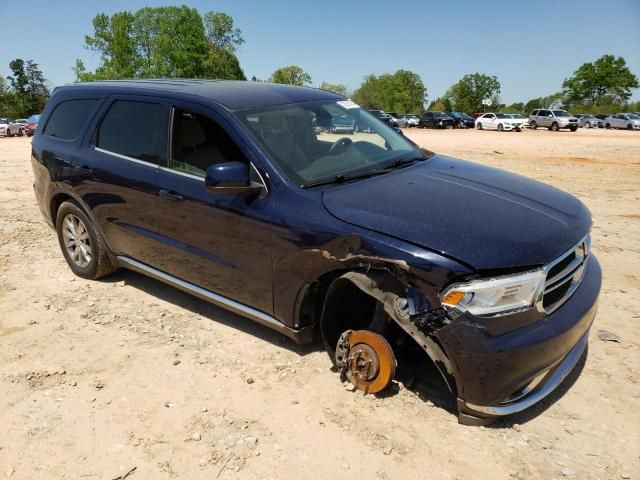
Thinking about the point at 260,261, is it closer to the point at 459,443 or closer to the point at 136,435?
the point at 136,435

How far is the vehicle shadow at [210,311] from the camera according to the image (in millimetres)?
3688

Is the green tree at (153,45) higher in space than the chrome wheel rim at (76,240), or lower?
higher

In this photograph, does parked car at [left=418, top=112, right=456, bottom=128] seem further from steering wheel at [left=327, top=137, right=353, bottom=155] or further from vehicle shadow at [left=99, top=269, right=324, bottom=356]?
steering wheel at [left=327, top=137, right=353, bottom=155]

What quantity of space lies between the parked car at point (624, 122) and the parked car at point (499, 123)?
9.15 meters

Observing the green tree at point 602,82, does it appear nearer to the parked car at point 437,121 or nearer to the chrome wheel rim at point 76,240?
the parked car at point 437,121

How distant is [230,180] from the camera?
306 cm

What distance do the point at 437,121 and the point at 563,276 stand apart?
144ft

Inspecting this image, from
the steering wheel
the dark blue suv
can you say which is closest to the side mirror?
the dark blue suv

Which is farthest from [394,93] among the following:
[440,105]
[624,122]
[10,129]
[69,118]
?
[69,118]

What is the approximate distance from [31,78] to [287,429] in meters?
107

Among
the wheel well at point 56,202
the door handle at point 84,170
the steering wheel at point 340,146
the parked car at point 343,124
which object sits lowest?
the wheel well at point 56,202

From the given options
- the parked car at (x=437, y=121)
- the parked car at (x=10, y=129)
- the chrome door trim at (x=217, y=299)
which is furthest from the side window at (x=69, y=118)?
the parked car at (x=437, y=121)

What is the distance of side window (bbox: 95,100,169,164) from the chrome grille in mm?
2712

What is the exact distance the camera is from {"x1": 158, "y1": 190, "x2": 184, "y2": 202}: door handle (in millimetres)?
3609
